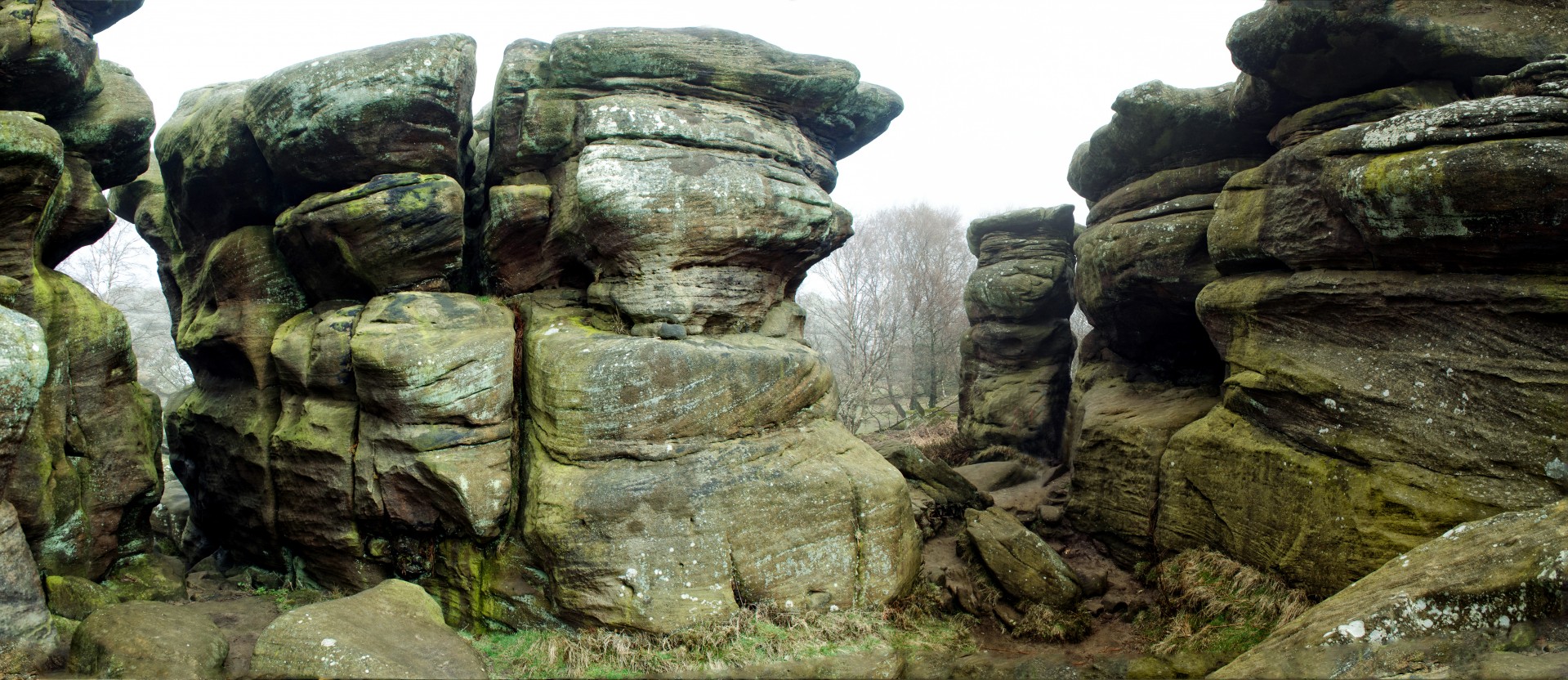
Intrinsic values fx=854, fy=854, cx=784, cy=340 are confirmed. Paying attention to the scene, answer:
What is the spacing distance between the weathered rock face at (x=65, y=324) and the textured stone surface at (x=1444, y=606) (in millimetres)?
12004

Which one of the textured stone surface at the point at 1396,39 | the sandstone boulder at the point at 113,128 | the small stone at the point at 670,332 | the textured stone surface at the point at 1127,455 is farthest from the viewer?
the textured stone surface at the point at 1127,455

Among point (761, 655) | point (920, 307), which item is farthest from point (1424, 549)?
point (920, 307)

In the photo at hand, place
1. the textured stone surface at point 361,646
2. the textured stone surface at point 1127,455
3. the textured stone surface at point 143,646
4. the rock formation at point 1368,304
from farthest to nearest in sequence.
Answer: the textured stone surface at point 1127,455
the rock formation at point 1368,304
the textured stone surface at point 143,646
the textured stone surface at point 361,646

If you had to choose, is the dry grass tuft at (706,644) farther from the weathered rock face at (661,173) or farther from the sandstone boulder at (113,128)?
the sandstone boulder at (113,128)

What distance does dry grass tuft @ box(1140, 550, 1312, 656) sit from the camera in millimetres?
9602

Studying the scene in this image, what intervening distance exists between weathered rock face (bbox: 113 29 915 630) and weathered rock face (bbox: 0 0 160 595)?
51.5 inches

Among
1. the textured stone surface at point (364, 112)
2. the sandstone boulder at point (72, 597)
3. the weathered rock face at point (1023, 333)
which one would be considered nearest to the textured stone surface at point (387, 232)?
the textured stone surface at point (364, 112)

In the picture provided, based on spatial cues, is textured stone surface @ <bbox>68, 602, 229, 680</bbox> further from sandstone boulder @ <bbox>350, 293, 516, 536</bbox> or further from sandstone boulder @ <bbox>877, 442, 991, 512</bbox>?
sandstone boulder @ <bbox>877, 442, 991, 512</bbox>

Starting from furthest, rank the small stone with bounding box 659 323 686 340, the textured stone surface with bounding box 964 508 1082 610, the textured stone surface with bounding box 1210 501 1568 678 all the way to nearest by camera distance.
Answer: the textured stone surface with bounding box 964 508 1082 610
the small stone with bounding box 659 323 686 340
the textured stone surface with bounding box 1210 501 1568 678

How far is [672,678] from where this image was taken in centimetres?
915

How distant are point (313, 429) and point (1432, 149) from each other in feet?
44.4

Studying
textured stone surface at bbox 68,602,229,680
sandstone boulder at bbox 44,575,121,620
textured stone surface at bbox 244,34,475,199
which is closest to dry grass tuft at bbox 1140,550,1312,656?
textured stone surface at bbox 68,602,229,680

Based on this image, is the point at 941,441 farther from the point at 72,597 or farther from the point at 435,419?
the point at 72,597

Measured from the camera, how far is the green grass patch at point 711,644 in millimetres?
9344
